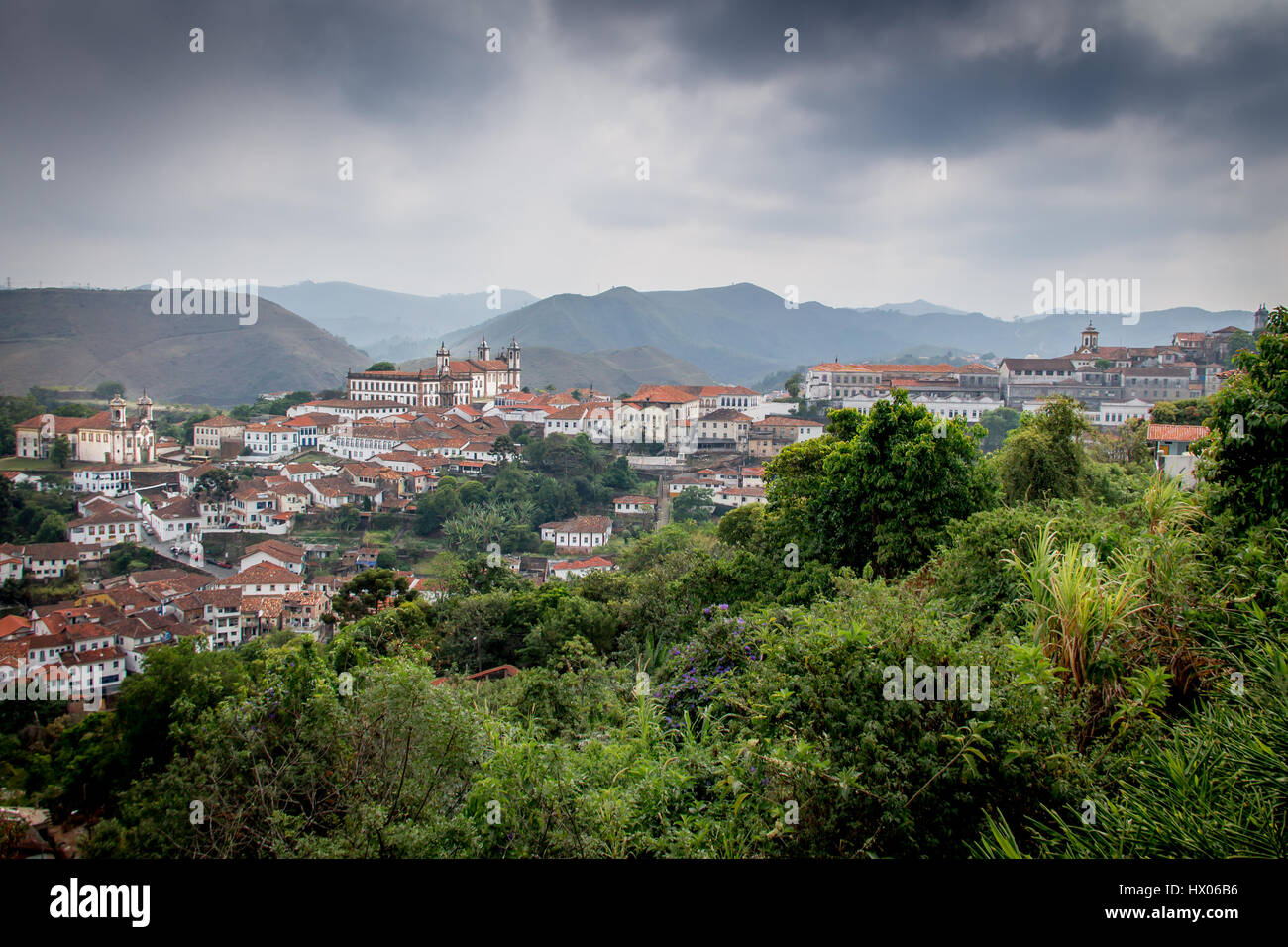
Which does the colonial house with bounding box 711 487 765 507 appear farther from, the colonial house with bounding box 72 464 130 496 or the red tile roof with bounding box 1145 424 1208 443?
the colonial house with bounding box 72 464 130 496

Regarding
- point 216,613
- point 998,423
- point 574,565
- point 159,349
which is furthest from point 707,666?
point 159,349

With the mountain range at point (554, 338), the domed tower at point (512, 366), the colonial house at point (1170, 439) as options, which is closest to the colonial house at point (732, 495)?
the colonial house at point (1170, 439)

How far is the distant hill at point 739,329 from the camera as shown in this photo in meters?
139

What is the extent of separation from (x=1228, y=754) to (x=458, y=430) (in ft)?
146

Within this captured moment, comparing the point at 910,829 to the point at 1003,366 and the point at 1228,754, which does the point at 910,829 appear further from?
the point at 1003,366

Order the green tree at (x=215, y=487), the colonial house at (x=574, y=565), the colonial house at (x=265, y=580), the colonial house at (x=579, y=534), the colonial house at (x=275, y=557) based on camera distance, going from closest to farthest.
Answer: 1. the colonial house at (x=574, y=565)
2. the colonial house at (x=265, y=580)
3. the colonial house at (x=275, y=557)
4. the colonial house at (x=579, y=534)
5. the green tree at (x=215, y=487)

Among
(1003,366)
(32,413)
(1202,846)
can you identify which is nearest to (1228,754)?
(1202,846)

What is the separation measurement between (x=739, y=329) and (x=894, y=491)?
533 feet

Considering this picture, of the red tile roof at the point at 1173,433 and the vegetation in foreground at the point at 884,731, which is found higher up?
the red tile roof at the point at 1173,433

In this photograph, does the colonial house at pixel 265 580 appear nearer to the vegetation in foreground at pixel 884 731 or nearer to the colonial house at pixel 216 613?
the colonial house at pixel 216 613

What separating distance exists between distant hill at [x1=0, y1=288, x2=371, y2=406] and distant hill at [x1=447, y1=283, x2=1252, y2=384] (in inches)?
1547

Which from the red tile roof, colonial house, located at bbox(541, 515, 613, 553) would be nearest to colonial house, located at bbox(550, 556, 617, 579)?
colonial house, located at bbox(541, 515, 613, 553)

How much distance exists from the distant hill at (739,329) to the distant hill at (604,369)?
1595 cm

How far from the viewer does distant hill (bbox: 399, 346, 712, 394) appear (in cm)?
9688
